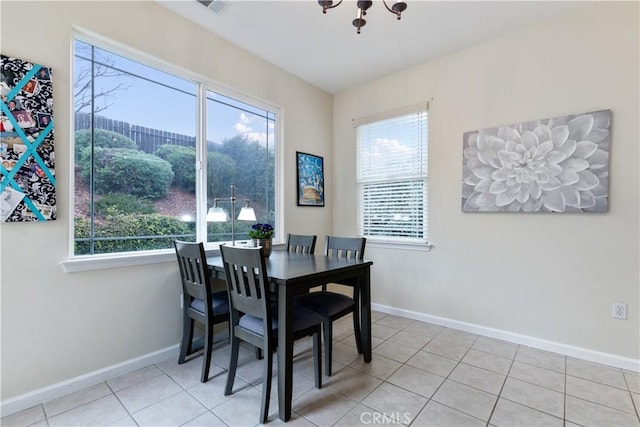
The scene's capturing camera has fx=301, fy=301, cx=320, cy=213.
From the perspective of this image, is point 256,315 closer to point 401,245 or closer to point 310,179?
point 401,245

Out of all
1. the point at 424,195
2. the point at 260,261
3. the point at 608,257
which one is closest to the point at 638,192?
the point at 608,257

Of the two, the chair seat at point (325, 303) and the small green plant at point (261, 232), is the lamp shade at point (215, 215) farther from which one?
the chair seat at point (325, 303)

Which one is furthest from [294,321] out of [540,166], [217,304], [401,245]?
[540,166]

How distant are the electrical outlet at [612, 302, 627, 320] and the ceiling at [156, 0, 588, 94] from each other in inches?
91.9

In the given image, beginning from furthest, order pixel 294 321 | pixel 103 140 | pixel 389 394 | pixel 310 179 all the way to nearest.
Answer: pixel 310 179
pixel 103 140
pixel 389 394
pixel 294 321

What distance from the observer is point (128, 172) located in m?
2.29

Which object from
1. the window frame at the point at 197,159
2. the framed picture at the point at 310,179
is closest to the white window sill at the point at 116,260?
the window frame at the point at 197,159

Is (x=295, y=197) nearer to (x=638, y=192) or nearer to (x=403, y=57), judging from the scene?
(x=403, y=57)

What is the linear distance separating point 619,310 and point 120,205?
3.84m

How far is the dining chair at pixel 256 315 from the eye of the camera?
5.47 ft

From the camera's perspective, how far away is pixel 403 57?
10.3 ft

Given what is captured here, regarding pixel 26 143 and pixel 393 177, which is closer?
pixel 26 143

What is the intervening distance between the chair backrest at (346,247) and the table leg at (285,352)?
1.01 meters

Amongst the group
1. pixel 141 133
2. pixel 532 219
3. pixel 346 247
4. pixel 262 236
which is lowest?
pixel 346 247
